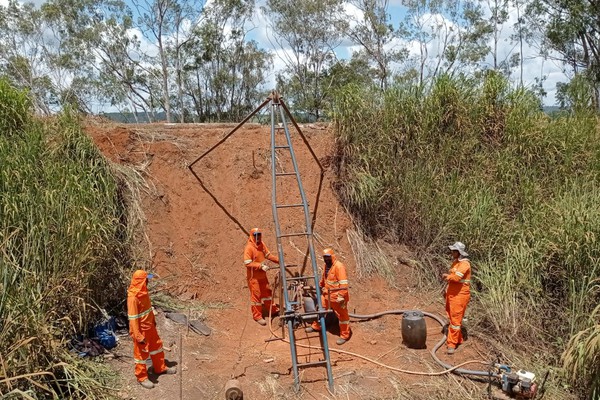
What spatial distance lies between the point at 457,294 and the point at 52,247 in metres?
5.88

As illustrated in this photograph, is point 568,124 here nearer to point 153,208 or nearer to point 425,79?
point 425,79

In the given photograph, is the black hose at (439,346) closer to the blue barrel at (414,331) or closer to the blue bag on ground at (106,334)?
the blue barrel at (414,331)

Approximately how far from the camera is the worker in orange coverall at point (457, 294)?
7469 mm

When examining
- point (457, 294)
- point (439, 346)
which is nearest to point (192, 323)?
point (439, 346)

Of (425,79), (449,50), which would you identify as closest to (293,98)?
(449,50)

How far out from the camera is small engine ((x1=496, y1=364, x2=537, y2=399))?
6.22m

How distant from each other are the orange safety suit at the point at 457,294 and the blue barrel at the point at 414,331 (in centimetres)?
41

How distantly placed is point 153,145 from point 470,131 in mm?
6850

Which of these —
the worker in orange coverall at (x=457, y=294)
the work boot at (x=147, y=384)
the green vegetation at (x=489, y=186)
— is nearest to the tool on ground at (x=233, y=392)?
the work boot at (x=147, y=384)

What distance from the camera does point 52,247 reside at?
680cm

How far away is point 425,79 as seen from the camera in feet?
35.5

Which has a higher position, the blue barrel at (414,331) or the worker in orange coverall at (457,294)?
the worker in orange coverall at (457,294)

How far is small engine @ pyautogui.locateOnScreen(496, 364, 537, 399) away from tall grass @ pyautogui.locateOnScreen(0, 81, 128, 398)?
→ 5.02 m

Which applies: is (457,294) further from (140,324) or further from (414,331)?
(140,324)
